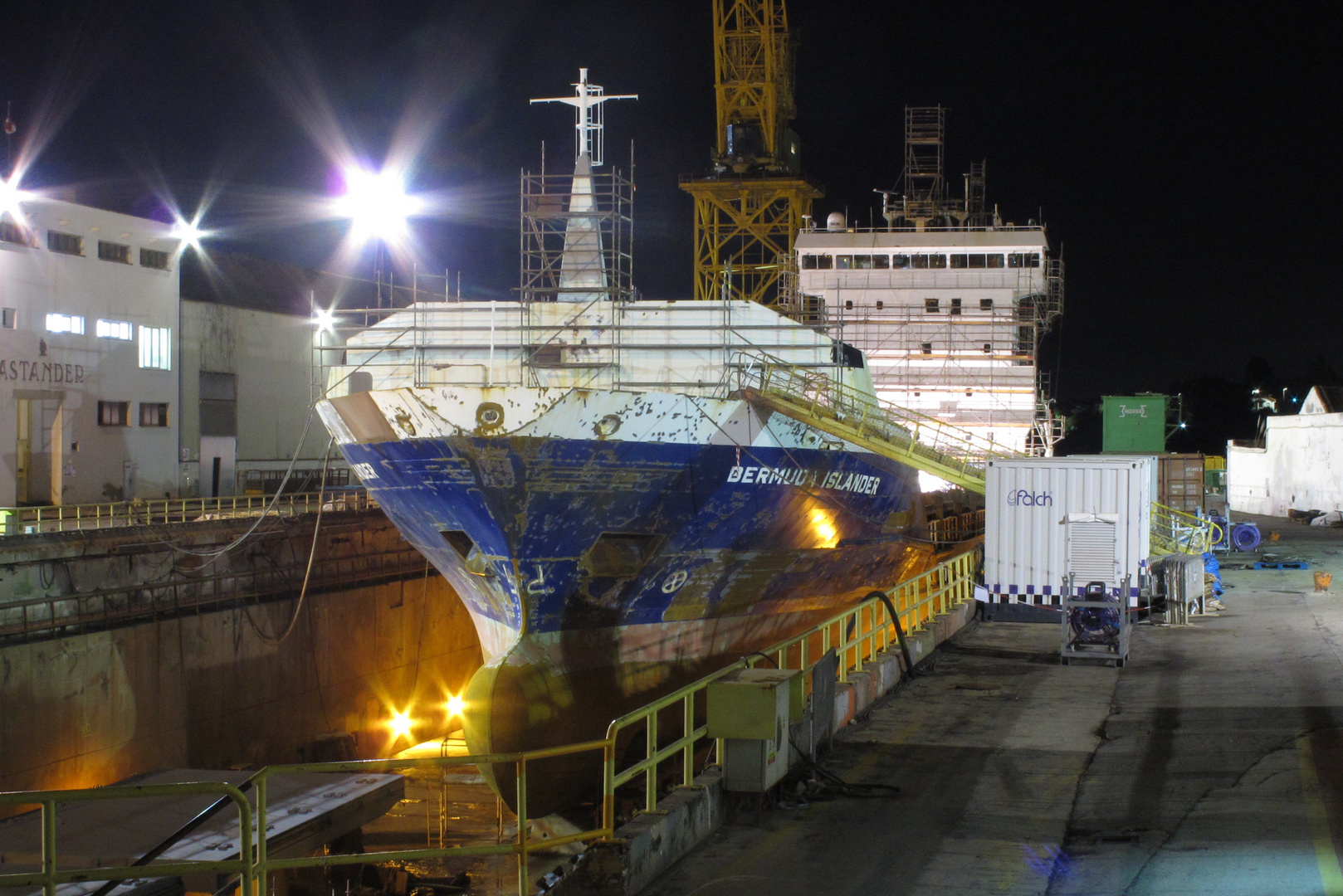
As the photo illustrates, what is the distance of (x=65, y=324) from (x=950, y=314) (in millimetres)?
21974

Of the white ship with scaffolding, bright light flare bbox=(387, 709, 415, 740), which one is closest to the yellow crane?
the white ship with scaffolding

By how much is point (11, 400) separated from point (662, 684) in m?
19.7

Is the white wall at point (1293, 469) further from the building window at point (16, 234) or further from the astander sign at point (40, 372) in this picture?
the building window at point (16, 234)

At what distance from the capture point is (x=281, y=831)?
10.8 metres

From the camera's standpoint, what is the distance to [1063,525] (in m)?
14.8

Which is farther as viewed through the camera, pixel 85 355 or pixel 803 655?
pixel 85 355

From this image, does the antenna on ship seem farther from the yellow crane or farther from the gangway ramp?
the yellow crane

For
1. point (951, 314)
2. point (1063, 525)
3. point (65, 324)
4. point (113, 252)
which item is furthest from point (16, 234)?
point (1063, 525)

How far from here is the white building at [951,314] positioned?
27547 mm

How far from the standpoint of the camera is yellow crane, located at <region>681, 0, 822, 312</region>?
38.8m

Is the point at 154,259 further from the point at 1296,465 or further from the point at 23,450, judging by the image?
the point at 1296,465

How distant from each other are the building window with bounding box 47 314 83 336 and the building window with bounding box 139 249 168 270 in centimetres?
294

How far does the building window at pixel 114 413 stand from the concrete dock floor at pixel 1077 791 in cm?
2417

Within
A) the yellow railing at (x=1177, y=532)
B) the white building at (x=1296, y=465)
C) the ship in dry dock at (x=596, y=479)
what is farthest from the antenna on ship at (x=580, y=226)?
the white building at (x=1296, y=465)
